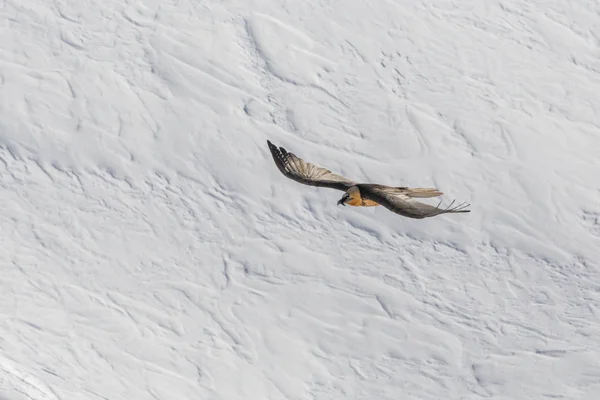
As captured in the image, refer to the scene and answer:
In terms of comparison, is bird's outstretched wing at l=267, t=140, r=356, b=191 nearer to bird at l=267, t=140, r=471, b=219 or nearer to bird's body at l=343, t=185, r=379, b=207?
bird at l=267, t=140, r=471, b=219

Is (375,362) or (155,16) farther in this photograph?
(155,16)

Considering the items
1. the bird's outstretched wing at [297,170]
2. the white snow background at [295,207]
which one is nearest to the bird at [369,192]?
the bird's outstretched wing at [297,170]

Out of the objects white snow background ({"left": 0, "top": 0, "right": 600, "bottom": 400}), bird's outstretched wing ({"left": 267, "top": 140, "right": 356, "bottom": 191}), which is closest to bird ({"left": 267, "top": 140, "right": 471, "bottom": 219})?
bird's outstretched wing ({"left": 267, "top": 140, "right": 356, "bottom": 191})

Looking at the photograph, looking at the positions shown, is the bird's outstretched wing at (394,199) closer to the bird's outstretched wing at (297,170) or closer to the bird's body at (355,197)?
the bird's body at (355,197)

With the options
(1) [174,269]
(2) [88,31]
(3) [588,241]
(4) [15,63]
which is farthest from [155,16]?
(3) [588,241]

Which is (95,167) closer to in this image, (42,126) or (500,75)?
(42,126)

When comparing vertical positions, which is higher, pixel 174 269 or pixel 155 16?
pixel 155 16

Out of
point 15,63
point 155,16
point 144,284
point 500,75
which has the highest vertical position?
point 500,75

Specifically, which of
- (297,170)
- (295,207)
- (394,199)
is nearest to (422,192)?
(394,199)
